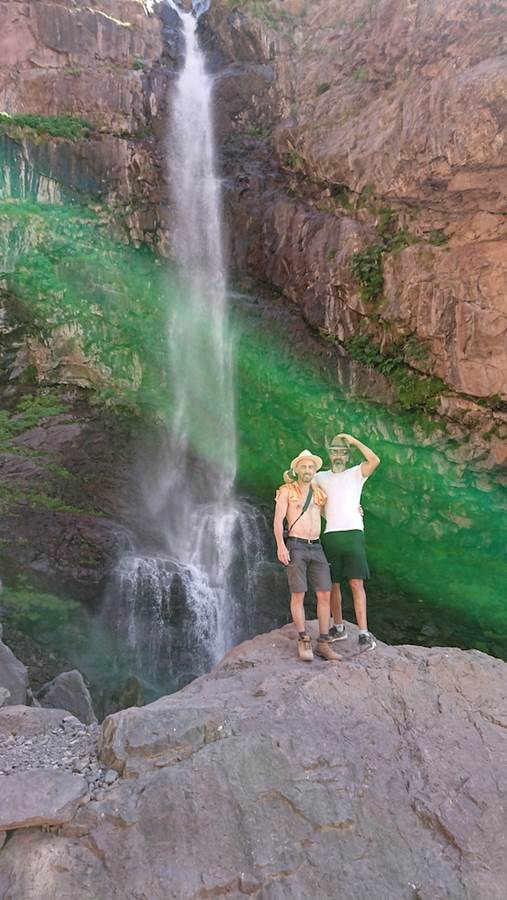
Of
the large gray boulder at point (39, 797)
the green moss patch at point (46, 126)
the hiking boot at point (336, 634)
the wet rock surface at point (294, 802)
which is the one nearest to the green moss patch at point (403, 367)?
the hiking boot at point (336, 634)

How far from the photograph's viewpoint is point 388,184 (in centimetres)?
1244

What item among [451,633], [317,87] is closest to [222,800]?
[451,633]

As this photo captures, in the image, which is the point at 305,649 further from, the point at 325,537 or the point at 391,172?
the point at 391,172

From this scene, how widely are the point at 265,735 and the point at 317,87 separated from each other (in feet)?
52.7

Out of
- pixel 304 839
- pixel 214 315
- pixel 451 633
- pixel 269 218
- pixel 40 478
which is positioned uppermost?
pixel 269 218

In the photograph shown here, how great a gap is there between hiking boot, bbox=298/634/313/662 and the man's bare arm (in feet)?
2.03

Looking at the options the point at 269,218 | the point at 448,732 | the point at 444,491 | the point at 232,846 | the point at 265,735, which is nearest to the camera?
the point at 232,846

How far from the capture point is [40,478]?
44.1 ft

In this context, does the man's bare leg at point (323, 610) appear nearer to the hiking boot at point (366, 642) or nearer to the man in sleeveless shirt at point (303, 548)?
the man in sleeveless shirt at point (303, 548)

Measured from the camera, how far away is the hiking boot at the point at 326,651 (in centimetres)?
460

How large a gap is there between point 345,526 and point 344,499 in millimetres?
219

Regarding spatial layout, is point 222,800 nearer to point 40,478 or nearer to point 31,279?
point 40,478

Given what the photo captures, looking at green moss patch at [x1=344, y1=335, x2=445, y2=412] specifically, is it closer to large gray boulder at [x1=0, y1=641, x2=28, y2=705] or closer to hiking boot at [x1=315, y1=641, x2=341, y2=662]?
hiking boot at [x1=315, y1=641, x2=341, y2=662]

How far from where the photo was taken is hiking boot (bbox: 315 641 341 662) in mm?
4602
